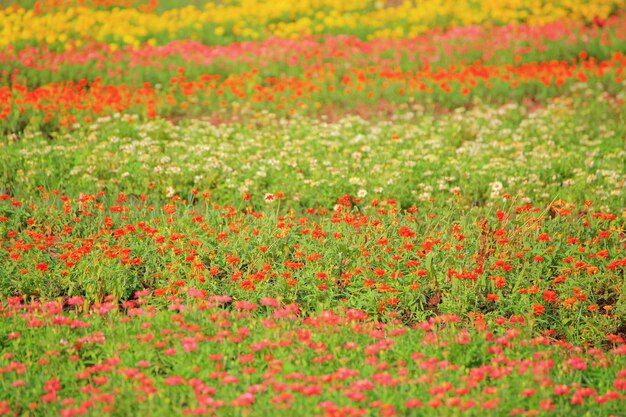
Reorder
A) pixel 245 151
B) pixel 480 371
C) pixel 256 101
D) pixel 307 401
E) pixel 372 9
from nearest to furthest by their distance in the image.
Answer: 1. pixel 307 401
2. pixel 480 371
3. pixel 245 151
4. pixel 256 101
5. pixel 372 9

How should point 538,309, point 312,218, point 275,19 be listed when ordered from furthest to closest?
1. point 275,19
2. point 312,218
3. point 538,309

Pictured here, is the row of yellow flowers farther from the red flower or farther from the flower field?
the red flower

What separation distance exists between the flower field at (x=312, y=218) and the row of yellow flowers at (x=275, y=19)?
11 centimetres

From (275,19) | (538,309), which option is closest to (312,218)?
(538,309)

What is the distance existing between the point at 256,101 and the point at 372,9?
7.89 m

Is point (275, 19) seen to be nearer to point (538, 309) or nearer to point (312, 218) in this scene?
point (312, 218)

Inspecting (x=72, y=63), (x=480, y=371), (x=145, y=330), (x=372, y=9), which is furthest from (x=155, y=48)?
(x=480, y=371)

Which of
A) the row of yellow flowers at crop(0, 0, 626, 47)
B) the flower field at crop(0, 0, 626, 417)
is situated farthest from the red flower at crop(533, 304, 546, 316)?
the row of yellow flowers at crop(0, 0, 626, 47)

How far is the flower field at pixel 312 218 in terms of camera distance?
170 inches

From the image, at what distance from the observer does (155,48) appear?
1416 centimetres

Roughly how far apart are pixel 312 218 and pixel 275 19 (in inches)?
405

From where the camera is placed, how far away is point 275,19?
1669cm

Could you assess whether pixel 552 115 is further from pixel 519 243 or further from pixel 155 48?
pixel 155 48

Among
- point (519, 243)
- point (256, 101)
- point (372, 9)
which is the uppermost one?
point (372, 9)
